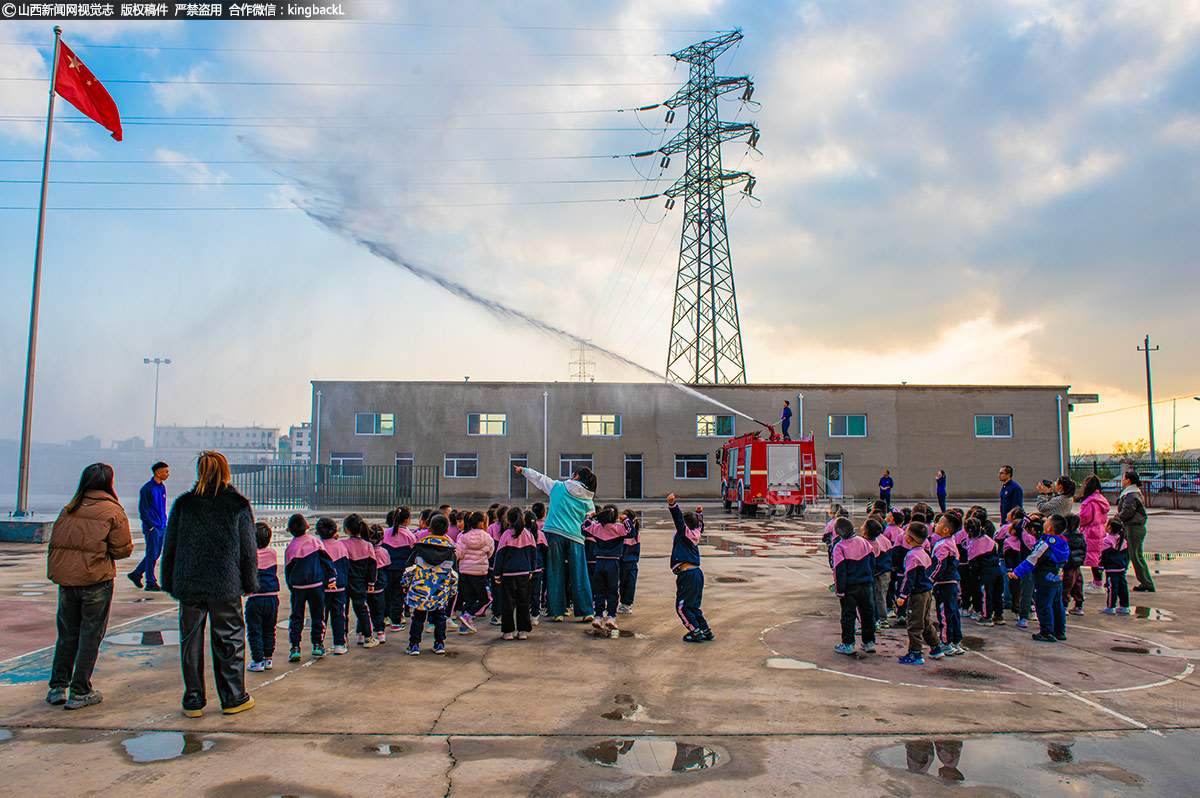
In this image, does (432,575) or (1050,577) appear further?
(1050,577)

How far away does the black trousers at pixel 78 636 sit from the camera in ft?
18.5

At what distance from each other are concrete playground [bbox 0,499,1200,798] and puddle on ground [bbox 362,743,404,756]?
3 cm

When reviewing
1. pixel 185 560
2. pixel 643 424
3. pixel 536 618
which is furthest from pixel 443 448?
pixel 185 560

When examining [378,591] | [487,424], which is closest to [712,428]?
[487,424]

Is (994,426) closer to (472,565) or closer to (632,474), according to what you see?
(632,474)

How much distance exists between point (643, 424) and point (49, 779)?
35.5 m

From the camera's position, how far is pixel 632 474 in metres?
39.4

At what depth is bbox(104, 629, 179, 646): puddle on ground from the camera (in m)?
7.74

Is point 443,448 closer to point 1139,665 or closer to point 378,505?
point 378,505

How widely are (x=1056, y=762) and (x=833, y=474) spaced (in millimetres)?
35850

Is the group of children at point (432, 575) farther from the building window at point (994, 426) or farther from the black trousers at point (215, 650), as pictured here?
the building window at point (994, 426)

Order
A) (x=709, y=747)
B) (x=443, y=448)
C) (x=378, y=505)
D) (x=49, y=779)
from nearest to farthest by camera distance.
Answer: (x=49, y=779) < (x=709, y=747) < (x=378, y=505) < (x=443, y=448)

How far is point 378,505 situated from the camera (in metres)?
31.8

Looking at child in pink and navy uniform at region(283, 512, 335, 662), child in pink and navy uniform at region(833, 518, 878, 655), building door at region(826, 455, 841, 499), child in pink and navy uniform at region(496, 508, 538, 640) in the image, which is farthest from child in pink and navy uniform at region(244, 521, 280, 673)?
building door at region(826, 455, 841, 499)
